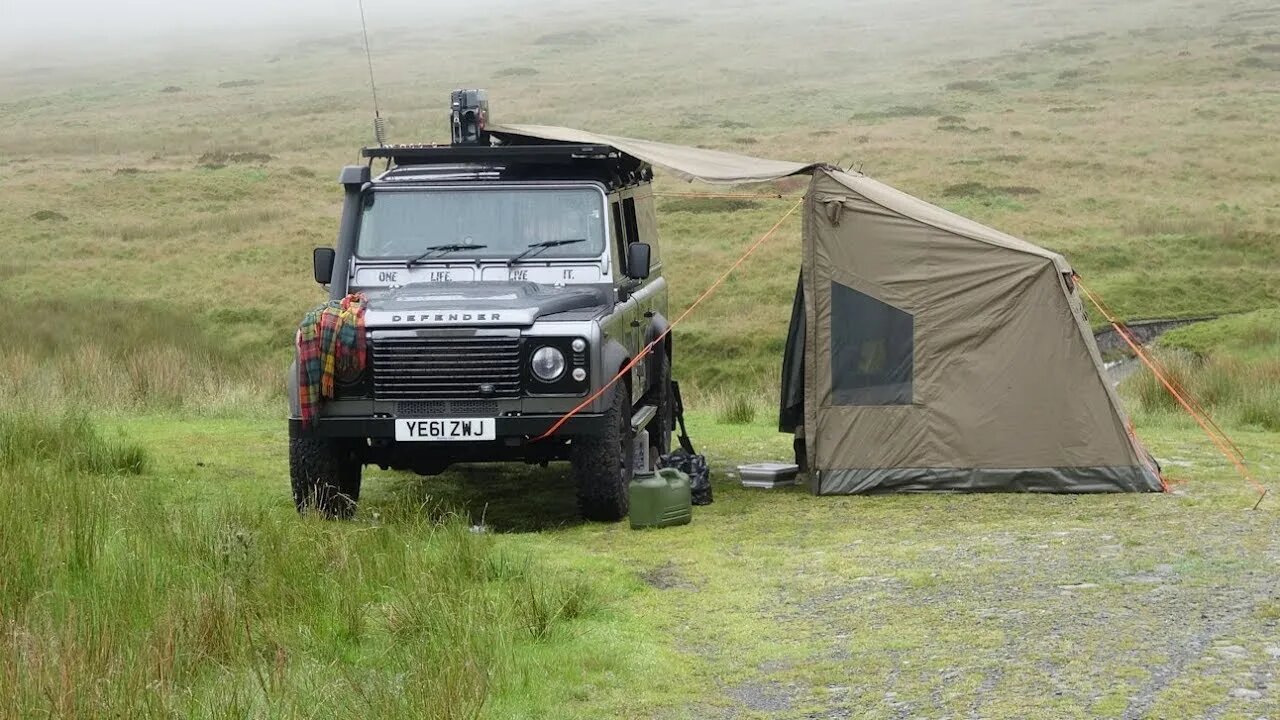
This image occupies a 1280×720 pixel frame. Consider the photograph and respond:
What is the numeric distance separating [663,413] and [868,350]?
2.18m

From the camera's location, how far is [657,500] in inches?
369

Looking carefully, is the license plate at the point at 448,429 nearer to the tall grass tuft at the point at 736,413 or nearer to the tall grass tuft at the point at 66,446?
the tall grass tuft at the point at 66,446

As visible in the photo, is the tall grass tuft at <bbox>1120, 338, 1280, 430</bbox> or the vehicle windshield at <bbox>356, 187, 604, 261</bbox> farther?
the tall grass tuft at <bbox>1120, 338, 1280, 430</bbox>

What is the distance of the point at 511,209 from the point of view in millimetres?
10125

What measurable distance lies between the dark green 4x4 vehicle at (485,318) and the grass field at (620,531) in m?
0.47

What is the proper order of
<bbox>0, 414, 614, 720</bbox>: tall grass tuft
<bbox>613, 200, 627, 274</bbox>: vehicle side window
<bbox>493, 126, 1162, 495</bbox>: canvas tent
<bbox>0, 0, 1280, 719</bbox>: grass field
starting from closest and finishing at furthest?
<bbox>0, 414, 614, 720</bbox>: tall grass tuft
<bbox>0, 0, 1280, 719</bbox>: grass field
<bbox>493, 126, 1162, 495</bbox>: canvas tent
<bbox>613, 200, 627, 274</bbox>: vehicle side window

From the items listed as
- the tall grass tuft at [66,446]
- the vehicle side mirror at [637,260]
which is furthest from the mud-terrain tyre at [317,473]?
the vehicle side mirror at [637,260]

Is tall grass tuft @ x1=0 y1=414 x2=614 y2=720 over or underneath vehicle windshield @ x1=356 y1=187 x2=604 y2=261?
underneath

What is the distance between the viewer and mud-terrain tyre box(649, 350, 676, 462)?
39.1 feet

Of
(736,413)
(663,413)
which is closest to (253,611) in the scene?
(663,413)

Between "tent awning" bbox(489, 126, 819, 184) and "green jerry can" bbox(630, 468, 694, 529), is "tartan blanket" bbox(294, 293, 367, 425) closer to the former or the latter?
"green jerry can" bbox(630, 468, 694, 529)

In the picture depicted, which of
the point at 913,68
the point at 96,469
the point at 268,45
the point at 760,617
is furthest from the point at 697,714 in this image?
the point at 268,45

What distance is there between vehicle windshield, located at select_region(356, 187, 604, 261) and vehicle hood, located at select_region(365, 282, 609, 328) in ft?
0.99

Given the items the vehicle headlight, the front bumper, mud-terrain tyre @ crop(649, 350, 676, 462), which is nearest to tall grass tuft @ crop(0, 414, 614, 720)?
the front bumper
